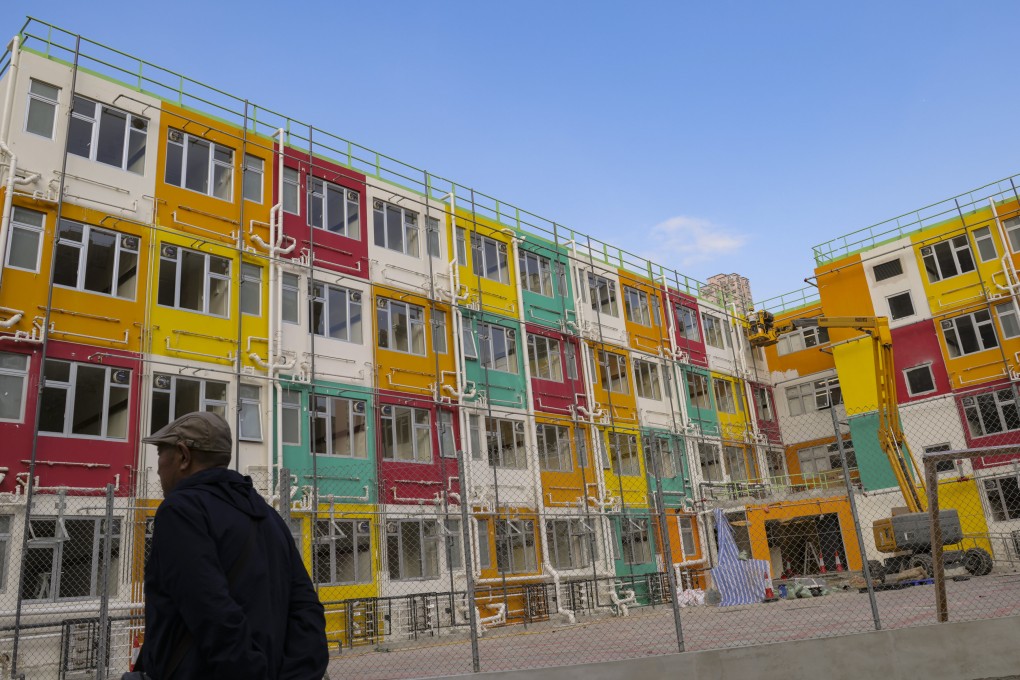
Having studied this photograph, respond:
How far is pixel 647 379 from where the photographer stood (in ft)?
115

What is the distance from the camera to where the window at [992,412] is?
3148 cm

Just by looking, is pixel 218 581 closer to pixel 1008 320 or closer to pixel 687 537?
pixel 687 537

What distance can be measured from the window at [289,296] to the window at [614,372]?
13246mm

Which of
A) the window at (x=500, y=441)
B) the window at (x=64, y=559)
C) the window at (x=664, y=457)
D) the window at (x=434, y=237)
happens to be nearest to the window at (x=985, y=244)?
the window at (x=664, y=457)

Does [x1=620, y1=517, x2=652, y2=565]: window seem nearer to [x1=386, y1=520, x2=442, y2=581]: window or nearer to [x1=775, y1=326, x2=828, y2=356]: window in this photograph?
[x1=386, y1=520, x2=442, y2=581]: window

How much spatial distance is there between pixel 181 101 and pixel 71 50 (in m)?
2.90

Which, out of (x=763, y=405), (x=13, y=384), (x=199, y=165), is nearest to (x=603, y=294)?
(x=763, y=405)

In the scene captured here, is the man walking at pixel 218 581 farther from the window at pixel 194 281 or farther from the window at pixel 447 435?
the window at pixel 447 435

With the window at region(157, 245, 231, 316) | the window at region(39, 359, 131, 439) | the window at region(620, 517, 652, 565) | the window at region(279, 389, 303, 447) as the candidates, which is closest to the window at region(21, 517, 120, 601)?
the window at region(39, 359, 131, 439)

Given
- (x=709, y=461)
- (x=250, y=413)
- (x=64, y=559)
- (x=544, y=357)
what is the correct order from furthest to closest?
(x=709, y=461) → (x=544, y=357) → (x=250, y=413) → (x=64, y=559)

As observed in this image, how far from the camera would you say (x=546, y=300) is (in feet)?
103

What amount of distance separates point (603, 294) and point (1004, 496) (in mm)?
16289

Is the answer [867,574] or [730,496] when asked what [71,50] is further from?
[730,496]

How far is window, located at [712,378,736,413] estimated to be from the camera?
38.6 metres
